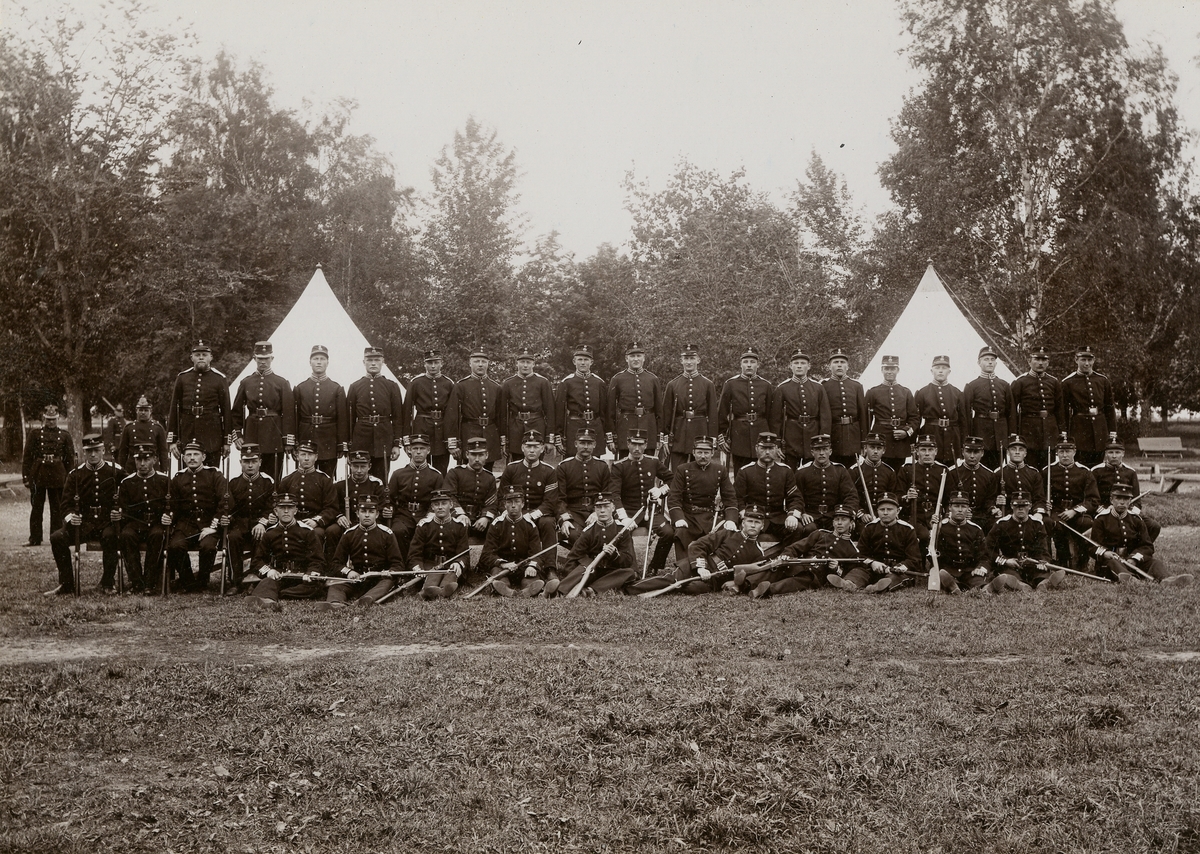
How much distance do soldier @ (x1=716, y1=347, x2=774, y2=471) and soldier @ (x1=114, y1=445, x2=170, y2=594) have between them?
5464 millimetres

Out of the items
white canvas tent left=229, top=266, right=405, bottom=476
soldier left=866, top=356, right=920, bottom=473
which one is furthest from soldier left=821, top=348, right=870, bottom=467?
white canvas tent left=229, top=266, right=405, bottom=476

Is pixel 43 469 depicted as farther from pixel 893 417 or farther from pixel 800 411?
pixel 893 417

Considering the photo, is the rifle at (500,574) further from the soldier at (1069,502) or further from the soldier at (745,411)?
the soldier at (1069,502)

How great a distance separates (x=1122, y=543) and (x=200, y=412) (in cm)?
884

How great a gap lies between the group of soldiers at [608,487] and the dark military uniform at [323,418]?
22 millimetres

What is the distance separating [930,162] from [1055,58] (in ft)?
10.3

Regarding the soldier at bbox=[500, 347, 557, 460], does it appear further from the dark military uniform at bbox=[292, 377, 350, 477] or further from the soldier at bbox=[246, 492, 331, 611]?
the soldier at bbox=[246, 492, 331, 611]

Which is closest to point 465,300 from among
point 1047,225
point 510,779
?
point 1047,225

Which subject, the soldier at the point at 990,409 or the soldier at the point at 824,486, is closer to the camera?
the soldier at the point at 824,486

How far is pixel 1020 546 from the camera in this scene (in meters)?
9.32

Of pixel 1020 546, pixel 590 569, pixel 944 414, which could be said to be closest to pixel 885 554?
pixel 1020 546

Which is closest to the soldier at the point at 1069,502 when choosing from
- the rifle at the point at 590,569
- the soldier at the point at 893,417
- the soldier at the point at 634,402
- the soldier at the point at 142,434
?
the soldier at the point at 893,417

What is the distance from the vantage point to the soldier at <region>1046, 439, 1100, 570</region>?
9.78 m

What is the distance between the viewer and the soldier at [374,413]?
34.5 ft
